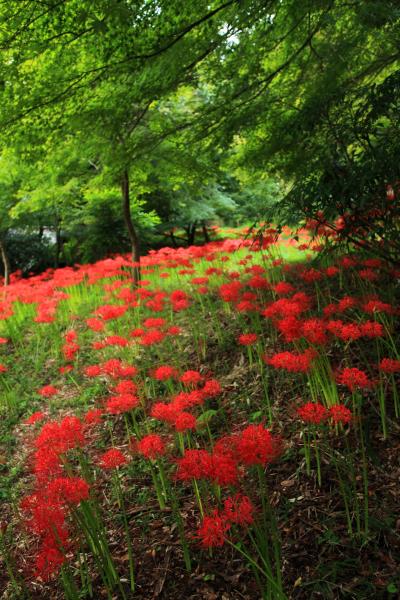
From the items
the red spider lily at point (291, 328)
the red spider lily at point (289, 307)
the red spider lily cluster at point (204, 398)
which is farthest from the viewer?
the red spider lily at point (289, 307)

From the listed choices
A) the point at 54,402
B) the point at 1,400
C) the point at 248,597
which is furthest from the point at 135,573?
the point at 1,400

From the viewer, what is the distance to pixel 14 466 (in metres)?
4.42

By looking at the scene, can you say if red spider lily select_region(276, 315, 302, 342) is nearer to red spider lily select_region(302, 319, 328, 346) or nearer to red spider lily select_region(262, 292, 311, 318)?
red spider lily select_region(302, 319, 328, 346)

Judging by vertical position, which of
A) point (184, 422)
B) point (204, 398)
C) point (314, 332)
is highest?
point (314, 332)

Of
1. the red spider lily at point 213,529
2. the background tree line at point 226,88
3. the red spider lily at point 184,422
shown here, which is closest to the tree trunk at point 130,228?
the background tree line at point 226,88

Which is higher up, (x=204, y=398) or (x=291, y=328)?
(x=291, y=328)

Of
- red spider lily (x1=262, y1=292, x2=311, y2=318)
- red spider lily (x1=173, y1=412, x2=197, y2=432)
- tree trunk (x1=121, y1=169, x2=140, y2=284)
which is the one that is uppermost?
tree trunk (x1=121, y1=169, x2=140, y2=284)

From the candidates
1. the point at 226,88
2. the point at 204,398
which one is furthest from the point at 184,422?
the point at 226,88

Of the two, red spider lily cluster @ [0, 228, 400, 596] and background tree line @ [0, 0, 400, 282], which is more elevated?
background tree line @ [0, 0, 400, 282]

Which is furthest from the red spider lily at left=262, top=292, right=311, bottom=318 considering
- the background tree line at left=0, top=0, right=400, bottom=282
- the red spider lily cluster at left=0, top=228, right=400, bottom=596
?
the background tree line at left=0, top=0, right=400, bottom=282

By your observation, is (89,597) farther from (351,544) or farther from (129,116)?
(129,116)

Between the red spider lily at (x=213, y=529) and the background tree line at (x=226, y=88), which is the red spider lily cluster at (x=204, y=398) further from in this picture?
the background tree line at (x=226, y=88)

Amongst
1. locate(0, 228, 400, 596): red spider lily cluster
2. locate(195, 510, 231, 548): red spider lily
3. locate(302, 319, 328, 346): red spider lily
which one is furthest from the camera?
locate(302, 319, 328, 346): red spider lily

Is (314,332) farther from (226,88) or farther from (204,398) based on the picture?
(226,88)
